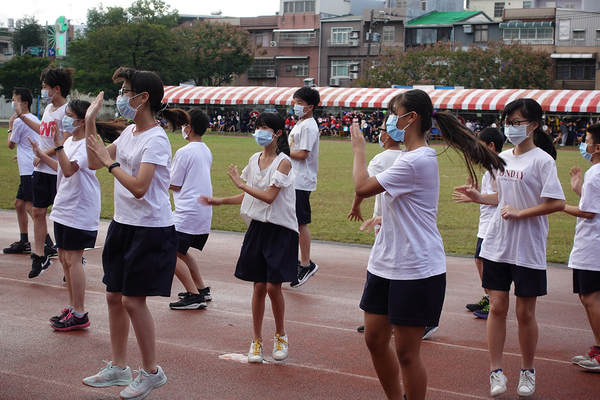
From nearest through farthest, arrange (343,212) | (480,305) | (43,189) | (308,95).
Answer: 1. (480,305)
2. (308,95)
3. (43,189)
4. (343,212)

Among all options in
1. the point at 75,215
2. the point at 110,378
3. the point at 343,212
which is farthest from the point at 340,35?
the point at 110,378

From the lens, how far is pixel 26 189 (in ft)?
27.9

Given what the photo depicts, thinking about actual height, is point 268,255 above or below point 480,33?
below

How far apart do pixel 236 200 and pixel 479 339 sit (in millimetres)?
2419

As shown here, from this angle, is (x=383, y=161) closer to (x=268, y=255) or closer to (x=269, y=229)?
(x=269, y=229)

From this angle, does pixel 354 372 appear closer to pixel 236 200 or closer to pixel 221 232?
pixel 236 200

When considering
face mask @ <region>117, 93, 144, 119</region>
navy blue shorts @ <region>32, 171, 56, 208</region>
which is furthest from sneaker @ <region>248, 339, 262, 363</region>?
navy blue shorts @ <region>32, 171, 56, 208</region>

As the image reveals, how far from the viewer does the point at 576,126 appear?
39656 millimetres

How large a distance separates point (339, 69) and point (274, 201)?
66.6 m

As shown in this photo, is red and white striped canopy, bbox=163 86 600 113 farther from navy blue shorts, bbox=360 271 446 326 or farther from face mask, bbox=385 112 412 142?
navy blue shorts, bbox=360 271 446 326

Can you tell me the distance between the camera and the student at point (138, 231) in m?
3.94

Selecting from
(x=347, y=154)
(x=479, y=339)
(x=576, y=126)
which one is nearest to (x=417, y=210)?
(x=479, y=339)

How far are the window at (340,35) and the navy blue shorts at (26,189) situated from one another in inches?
2460

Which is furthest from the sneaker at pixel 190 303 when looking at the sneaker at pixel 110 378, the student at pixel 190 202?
the sneaker at pixel 110 378
